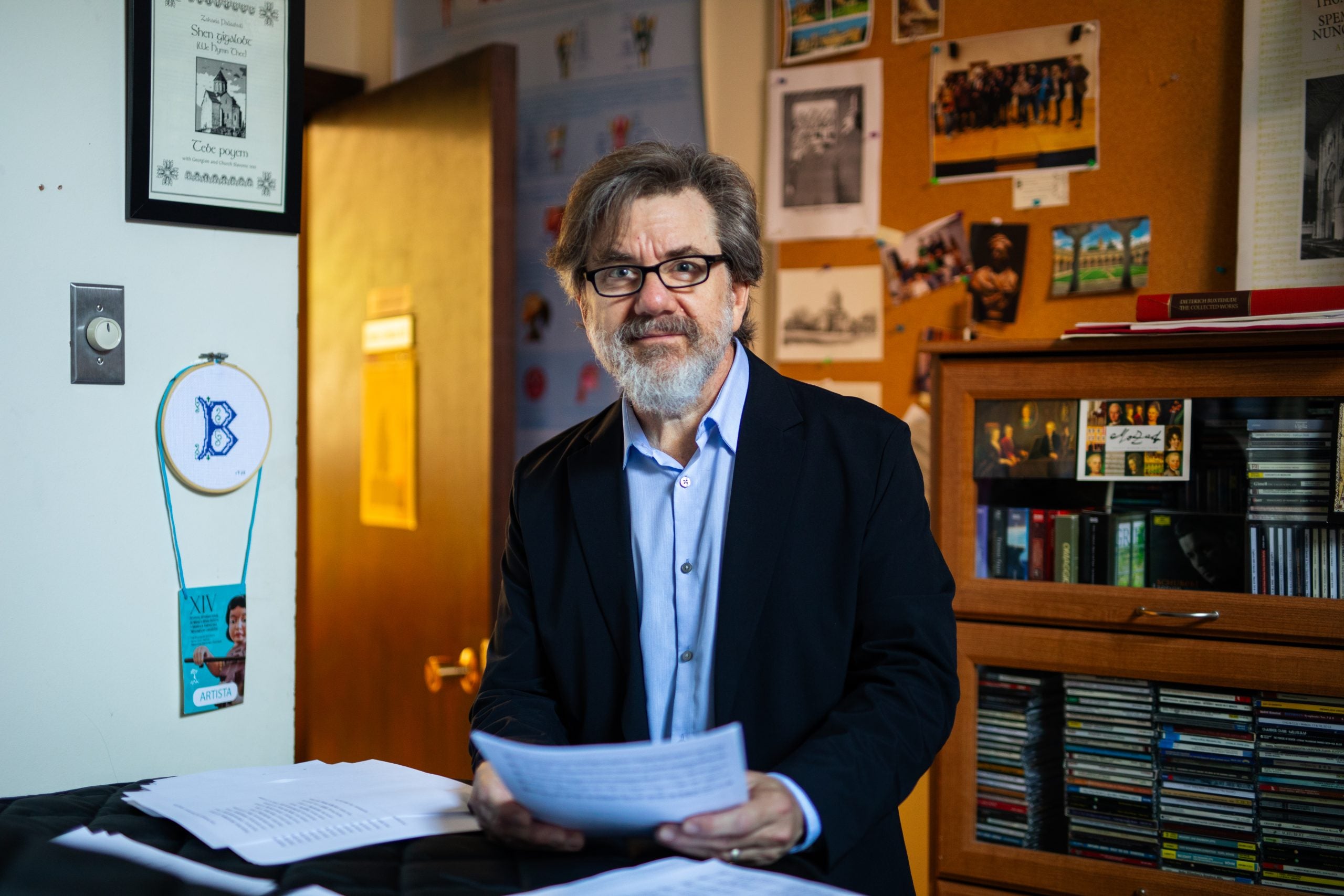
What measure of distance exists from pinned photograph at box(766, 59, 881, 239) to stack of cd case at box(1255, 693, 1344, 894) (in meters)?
1.30

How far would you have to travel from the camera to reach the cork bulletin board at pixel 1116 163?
2.06m

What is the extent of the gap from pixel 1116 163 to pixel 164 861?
207cm

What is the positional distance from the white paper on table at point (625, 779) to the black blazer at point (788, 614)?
0.33 meters

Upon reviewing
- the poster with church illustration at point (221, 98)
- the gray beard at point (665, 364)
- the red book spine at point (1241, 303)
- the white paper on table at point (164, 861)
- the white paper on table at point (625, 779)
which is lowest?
the white paper on table at point (164, 861)

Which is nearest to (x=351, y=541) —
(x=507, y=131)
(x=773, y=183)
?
(x=507, y=131)

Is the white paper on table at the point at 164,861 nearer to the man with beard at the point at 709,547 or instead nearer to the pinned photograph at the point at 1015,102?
the man with beard at the point at 709,547

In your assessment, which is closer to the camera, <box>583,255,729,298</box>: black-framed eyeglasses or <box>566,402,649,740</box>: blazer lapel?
<box>566,402,649,740</box>: blazer lapel

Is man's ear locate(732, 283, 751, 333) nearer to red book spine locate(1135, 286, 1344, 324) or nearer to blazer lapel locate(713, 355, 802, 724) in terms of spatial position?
blazer lapel locate(713, 355, 802, 724)

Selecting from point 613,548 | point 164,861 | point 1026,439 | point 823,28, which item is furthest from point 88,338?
point 823,28

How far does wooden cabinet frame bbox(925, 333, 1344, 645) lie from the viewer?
66.3 inches

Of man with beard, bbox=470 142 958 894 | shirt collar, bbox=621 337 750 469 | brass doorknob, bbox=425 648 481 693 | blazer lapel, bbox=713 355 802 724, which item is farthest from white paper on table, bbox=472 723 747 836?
brass doorknob, bbox=425 648 481 693

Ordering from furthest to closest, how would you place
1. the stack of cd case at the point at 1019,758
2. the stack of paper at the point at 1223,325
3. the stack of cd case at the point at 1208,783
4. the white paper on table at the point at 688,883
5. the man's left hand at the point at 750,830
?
the stack of cd case at the point at 1019,758
the stack of cd case at the point at 1208,783
the stack of paper at the point at 1223,325
the man's left hand at the point at 750,830
the white paper on table at the point at 688,883

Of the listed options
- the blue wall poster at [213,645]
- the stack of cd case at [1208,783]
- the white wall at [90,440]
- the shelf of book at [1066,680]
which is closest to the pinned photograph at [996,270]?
the shelf of book at [1066,680]

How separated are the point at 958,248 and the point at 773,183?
0.49 metres
